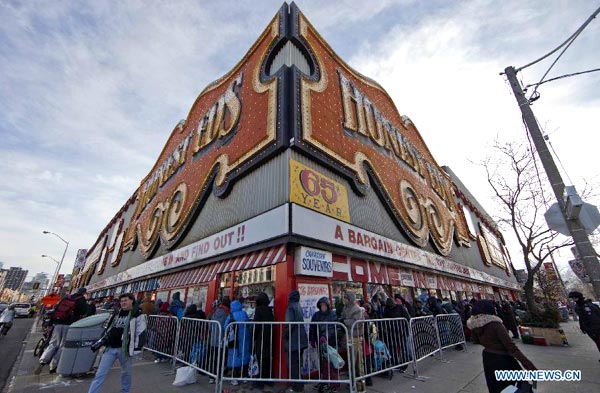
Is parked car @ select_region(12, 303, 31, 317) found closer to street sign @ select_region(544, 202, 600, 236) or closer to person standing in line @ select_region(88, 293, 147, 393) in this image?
person standing in line @ select_region(88, 293, 147, 393)

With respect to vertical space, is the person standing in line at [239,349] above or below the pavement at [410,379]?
above

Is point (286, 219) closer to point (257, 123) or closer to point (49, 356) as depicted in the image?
point (257, 123)

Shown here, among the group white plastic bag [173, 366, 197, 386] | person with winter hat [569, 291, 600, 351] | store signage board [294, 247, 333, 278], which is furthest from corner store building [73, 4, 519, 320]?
person with winter hat [569, 291, 600, 351]

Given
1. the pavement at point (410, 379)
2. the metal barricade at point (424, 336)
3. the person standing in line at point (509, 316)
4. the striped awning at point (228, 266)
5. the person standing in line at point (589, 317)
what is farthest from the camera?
the person standing in line at point (509, 316)

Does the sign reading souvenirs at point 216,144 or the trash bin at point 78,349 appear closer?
the trash bin at point 78,349

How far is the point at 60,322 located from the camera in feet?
24.8

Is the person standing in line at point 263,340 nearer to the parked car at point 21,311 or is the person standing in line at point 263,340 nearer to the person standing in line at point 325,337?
the person standing in line at point 325,337

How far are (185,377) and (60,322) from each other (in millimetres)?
4605

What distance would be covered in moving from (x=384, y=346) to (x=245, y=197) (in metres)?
6.88

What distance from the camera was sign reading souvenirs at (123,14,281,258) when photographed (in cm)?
1096

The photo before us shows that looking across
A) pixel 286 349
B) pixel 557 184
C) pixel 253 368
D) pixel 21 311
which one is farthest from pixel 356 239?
pixel 21 311

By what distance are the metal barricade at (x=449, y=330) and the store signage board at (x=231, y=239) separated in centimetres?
593

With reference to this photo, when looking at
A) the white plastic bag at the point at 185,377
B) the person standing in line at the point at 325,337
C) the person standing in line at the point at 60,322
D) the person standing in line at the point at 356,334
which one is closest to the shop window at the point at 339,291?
the person standing in line at the point at 356,334

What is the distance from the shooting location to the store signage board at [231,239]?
26.3 ft
